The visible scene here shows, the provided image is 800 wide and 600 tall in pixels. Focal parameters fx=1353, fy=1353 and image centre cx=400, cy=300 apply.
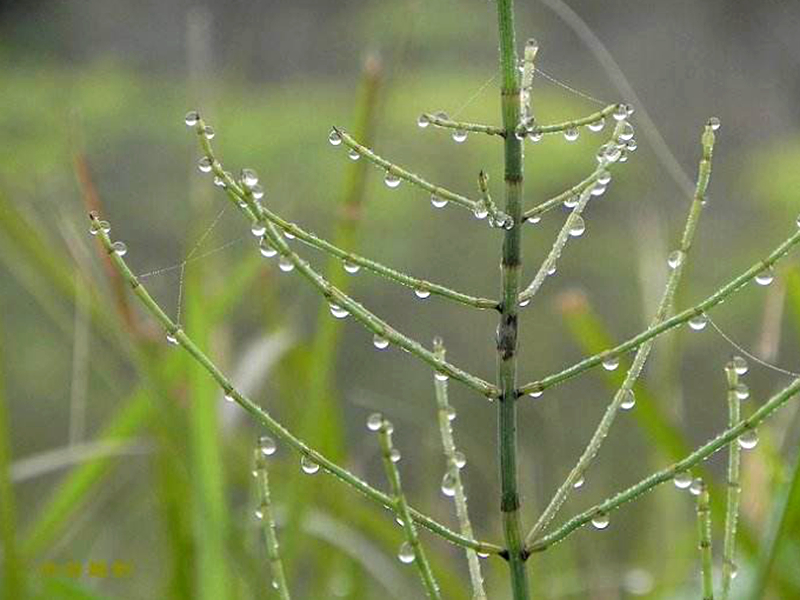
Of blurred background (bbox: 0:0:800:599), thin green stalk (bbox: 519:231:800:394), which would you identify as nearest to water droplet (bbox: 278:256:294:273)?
thin green stalk (bbox: 519:231:800:394)

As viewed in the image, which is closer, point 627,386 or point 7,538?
point 627,386

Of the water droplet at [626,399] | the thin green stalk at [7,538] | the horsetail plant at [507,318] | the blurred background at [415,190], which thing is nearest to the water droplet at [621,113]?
the horsetail plant at [507,318]

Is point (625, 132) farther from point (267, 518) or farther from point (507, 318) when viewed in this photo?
point (267, 518)

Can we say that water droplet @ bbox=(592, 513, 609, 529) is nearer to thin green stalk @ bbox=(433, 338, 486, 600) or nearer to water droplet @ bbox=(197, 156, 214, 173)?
thin green stalk @ bbox=(433, 338, 486, 600)

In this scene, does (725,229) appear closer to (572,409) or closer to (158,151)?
(572,409)

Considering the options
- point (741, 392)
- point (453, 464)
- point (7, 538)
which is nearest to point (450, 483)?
point (453, 464)

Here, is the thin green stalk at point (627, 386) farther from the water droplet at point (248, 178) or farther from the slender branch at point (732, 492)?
the water droplet at point (248, 178)

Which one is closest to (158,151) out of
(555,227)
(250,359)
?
(555,227)
